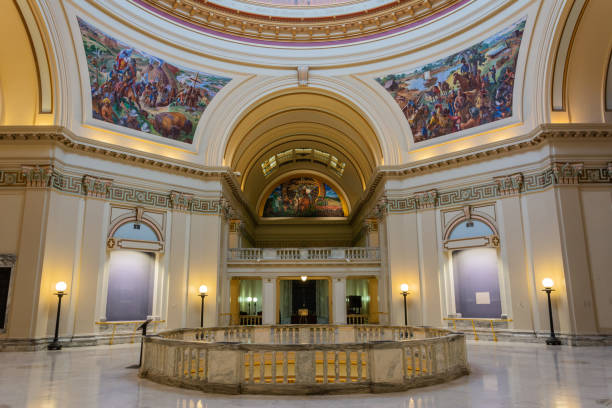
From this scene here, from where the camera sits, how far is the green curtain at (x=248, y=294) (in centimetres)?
2849

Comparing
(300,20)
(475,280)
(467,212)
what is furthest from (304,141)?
(475,280)

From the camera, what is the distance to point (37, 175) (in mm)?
14664

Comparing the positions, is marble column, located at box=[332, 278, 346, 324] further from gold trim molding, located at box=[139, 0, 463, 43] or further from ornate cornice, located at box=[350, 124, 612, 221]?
gold trim molding, located at box=[139, 0, 463, 43]

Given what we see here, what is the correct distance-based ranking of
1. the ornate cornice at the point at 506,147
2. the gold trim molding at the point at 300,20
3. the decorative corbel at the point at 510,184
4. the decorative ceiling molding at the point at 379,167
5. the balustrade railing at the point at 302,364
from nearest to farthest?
1. the balustrade railing at the point at 302,364
2. the decorative ceiling molding at the point at 379,167
3. the ornate cornice at the point at 506,147
4. the decorative corbel at the point at 510,184
5. the gold trim molding at the point at 300,20

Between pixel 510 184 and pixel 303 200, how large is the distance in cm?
2051

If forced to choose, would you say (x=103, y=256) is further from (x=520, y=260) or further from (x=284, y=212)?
(x=284, y=212)

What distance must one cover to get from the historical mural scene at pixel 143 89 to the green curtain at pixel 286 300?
49.2ft

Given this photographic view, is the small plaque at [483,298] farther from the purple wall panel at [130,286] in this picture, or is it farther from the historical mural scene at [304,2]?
the historical mural scene at [304,2]

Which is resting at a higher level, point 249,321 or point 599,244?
point 599,244

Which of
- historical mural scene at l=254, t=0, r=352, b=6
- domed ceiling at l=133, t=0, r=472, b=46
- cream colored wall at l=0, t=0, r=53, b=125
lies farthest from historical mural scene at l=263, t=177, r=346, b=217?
cream colored wall at l=0, t=0, r=53, b=125

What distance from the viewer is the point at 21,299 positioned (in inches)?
548

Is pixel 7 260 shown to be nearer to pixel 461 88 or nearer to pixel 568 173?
pixel 461 88

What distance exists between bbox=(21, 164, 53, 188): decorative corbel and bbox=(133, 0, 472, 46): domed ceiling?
8617 mm

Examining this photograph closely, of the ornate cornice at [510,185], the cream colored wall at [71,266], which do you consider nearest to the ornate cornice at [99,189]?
the cream colored wall at [71,266]
